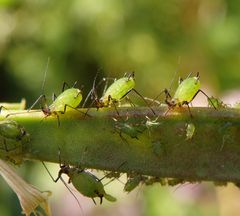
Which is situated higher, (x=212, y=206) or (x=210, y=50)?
(x=210, y=50)

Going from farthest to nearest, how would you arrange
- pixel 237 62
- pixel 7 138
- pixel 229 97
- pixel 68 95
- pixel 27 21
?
pixel 27 21 < pixel 237 62 < pixel 229 97 < pixel 68 95 < pixel 7 138

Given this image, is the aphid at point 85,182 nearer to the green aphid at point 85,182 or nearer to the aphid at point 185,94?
the green aphid at point 85,182

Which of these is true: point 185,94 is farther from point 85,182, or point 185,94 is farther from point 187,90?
point 85,182

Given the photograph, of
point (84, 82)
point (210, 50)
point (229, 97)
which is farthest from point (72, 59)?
point (229, 97)

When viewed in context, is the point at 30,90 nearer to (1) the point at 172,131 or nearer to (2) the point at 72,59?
(2) the point at 72,59

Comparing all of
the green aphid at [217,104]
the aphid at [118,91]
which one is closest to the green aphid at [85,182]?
the aphid at [118,91]

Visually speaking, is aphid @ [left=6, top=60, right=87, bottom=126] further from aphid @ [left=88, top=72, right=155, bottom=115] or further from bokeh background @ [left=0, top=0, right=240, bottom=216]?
bokeh background @ [left=0, top=0, right=240, bottom=216]

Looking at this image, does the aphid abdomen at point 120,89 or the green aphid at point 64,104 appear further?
the aphid abdomen at point 120,89
